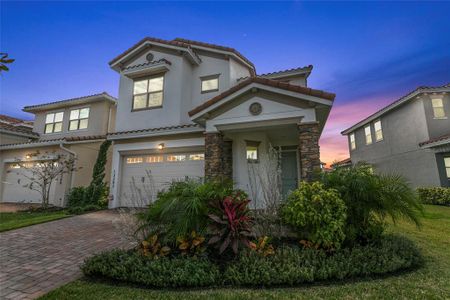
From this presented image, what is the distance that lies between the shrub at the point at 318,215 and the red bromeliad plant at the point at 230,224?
0.95 meters

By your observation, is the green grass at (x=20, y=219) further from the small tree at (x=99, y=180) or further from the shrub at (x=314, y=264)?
the shrub at (x=314, y=264)

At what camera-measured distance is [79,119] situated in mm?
15367

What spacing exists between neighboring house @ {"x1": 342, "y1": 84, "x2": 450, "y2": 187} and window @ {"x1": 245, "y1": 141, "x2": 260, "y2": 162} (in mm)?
7155

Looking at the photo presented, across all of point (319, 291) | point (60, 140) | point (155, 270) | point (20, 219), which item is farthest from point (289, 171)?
point (60, 140)

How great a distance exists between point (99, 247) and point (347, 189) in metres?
5.69

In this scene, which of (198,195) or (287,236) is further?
(287,236)

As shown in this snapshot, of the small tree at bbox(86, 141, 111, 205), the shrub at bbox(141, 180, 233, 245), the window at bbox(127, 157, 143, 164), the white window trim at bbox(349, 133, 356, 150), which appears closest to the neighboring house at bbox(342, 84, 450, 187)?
the white window trim at bbox(349, 133, 356, 150)

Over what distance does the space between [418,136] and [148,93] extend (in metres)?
17.5

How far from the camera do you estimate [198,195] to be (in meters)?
4.46

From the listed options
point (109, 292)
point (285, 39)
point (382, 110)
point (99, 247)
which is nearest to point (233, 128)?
point (99, 247)

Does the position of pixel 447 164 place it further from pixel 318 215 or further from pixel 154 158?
pixel 154 158

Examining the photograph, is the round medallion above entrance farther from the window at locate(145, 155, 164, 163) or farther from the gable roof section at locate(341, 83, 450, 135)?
the gable roof section at locate(341, 83, 450, 135)

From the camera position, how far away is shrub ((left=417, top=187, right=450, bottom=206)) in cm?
1227

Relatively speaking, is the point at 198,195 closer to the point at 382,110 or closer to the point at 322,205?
the point at 322,205
